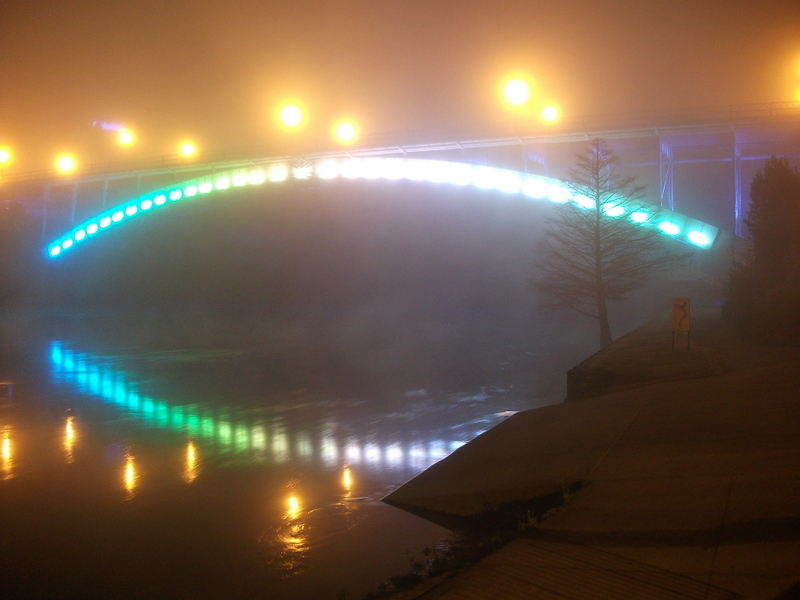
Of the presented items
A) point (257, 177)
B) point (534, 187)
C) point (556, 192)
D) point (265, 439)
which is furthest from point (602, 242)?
point (257, 177)

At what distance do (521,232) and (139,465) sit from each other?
31.5 m

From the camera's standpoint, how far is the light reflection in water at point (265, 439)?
9906 mm

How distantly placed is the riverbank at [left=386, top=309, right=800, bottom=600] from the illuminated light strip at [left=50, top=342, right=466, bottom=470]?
967 millimetres

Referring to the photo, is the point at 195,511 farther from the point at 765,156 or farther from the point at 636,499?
the point at 765,156

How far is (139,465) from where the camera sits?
9781 millimetres

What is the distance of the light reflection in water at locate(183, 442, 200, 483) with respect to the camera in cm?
913

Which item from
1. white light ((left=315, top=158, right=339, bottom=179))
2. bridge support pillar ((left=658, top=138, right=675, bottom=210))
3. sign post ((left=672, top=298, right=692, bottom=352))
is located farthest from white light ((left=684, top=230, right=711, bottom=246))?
white light ((left=315, top=158, right=339, bottom=179))

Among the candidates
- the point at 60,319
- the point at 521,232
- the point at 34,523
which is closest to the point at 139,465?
the point at 34,523

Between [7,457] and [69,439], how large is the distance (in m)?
1.25

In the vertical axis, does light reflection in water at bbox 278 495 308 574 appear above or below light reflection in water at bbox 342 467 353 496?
above

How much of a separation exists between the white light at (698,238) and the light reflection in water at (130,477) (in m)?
20.7

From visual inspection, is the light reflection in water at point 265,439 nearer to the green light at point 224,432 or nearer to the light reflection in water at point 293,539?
the green light at point 224,432

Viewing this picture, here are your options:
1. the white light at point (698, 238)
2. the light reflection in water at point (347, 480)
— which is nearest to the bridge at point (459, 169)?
the white light at point (698, 238)

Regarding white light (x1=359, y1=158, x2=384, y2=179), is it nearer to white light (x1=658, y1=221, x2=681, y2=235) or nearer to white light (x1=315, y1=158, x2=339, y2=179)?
white light (x1=315, y1=158, x2=339, y2=179)
